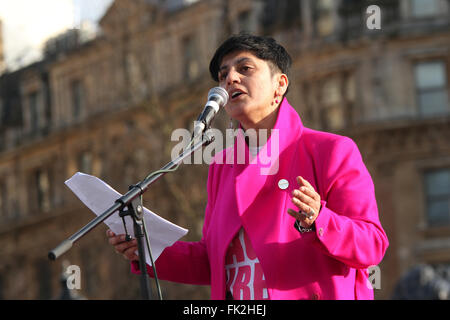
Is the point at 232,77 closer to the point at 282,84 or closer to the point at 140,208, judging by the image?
the point at 282,84

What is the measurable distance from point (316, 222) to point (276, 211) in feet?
1.51

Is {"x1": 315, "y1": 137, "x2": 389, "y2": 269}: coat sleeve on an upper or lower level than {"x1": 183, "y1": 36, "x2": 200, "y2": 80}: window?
lower

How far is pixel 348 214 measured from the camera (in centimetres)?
448

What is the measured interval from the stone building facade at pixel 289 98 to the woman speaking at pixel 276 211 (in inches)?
570

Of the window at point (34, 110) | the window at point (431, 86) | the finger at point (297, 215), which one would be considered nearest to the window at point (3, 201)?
the window at point (34, 110)

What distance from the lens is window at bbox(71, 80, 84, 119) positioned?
3844cm

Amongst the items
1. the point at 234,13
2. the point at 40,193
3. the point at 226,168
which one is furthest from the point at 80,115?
the point at 226,168

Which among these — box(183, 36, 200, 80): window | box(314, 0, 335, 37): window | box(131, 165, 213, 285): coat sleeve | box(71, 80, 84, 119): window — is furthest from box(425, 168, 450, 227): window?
box(131, 165, 213, 285): coat sleeve

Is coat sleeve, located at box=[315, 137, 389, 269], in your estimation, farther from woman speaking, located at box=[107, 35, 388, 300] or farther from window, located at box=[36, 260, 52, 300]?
window, located at box=[36, 260, 52, 300]

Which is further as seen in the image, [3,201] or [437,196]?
[3,201]

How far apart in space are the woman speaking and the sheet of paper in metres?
0.11

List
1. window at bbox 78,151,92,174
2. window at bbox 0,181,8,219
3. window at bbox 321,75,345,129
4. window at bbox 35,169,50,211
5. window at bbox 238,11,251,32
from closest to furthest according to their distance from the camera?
window at bbox 321,75,345,129, window at bbox 238,11,251,32, window at bbox 78,151,92,174, window at bbox 35,169,50,211, window at bbox 0,181,8,219

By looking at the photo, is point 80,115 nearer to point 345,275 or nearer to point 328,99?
point 328,99

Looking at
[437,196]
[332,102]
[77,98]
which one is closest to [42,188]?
[77,98]
